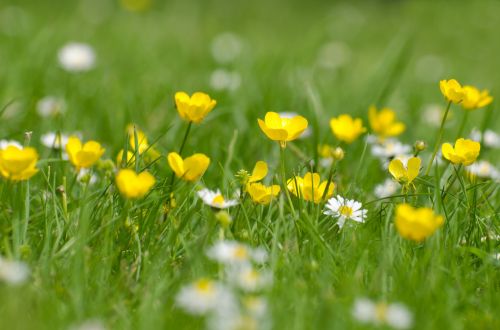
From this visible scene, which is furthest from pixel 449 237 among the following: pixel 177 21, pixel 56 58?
pixel 177 21

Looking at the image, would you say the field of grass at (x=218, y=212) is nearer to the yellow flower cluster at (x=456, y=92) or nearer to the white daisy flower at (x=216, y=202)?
the white daisy flower at (x=216, y=202)

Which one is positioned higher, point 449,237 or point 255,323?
point 449,237

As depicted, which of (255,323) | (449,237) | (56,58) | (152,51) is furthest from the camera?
(152,51)

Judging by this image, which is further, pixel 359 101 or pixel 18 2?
pixel 18 2

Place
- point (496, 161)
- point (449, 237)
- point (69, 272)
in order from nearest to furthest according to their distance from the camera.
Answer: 1. point (69, 272)
2. point (449, 237)
3. point (496, 161)

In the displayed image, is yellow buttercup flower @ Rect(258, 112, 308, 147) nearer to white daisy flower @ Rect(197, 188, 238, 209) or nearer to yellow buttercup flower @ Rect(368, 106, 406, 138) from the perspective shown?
white daisy flower @ Rect(197, 188, 238, 209)

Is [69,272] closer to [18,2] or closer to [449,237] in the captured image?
[449,237]
